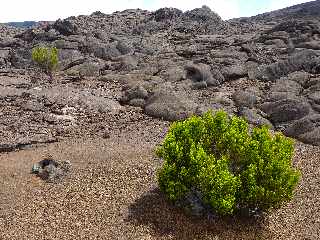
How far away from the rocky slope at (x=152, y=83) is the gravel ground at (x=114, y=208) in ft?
21.1

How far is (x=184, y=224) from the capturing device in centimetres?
2333

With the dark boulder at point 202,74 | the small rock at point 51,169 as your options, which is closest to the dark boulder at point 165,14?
the dark boulder at point 202,74

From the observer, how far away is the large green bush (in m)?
22.0

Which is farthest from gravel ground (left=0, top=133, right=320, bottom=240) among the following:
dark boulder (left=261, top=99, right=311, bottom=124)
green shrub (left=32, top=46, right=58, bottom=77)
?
green shrub (left=32, top=46, right=58, bottom=77)

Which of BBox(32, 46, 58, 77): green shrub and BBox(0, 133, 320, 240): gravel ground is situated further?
BBox(32, 46, 58, 77): green shrub

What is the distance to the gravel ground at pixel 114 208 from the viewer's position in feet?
75.1

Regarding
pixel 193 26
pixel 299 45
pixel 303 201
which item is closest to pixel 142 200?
pixel 303 201

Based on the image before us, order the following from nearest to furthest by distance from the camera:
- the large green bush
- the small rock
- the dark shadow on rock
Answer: the large green bush
the dark shadow on rock
the small rock

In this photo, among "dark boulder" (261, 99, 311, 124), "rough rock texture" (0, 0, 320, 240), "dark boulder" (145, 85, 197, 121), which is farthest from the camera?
"dark boulder" (145, 85, 197, 121)

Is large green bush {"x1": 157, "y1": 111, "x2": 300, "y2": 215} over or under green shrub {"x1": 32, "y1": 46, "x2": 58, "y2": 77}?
over

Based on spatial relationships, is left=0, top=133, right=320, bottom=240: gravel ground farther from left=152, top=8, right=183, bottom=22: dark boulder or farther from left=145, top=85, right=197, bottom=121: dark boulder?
left=152, top=8, right=183, bottom=22: dark boulder

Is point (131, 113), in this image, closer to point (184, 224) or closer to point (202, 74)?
point (202, 74)

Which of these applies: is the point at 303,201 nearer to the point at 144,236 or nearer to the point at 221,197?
the point at 221,197

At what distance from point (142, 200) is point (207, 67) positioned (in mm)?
29943
